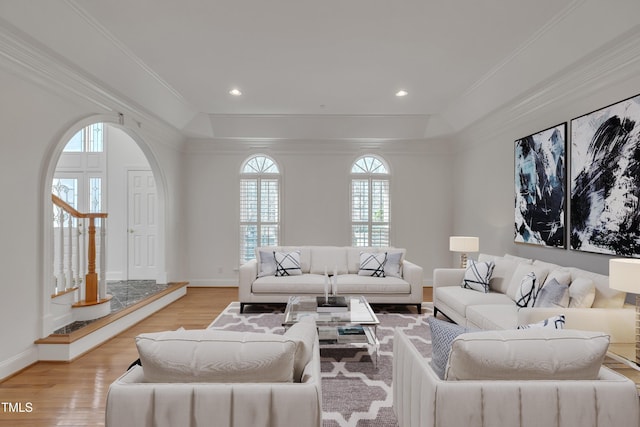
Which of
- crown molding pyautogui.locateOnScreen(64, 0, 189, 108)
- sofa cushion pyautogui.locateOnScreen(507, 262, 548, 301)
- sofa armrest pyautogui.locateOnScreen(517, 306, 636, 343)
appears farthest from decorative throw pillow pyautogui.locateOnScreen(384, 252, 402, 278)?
crown molding pyautogui.locateOnScreen(64, 0, 189, 108)

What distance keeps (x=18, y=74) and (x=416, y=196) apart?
243 inches

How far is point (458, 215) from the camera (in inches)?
266

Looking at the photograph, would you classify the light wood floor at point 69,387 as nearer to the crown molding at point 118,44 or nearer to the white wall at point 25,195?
the white wall at point 25,195

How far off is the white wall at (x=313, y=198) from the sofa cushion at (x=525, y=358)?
5.48 metres

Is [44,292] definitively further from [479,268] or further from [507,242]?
[507,242]

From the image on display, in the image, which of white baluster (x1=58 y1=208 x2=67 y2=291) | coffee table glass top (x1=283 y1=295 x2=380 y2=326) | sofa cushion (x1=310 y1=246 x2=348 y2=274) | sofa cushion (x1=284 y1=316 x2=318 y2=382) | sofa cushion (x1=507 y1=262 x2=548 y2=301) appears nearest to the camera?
sofa cushion (x1=284 y1=316 x2=318 y2=382)

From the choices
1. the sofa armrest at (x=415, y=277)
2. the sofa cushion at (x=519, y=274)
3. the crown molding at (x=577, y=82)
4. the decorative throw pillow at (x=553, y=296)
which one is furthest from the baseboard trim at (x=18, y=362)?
the crown molding at (x=577, y=82)

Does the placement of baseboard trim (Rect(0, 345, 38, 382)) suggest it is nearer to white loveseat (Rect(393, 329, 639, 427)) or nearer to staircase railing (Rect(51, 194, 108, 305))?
staircase railing (Rect(51, 194, 108, 305))

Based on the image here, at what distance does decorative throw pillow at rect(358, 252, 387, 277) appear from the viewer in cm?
529

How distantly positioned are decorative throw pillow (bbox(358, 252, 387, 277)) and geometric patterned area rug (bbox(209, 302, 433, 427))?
0.56 meters

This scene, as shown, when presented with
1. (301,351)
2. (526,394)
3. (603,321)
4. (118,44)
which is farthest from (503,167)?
(118,44)

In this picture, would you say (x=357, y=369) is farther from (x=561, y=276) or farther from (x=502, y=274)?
(x=502, y=274)

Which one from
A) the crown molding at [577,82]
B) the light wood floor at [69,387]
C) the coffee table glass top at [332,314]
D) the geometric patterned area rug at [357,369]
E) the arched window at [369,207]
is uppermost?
the crown molding at [577,82]

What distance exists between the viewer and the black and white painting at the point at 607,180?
2961 millimetres
